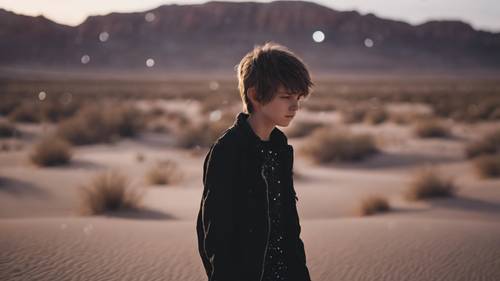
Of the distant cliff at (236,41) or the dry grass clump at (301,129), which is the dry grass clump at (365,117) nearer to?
the dry grass clump at (301,129)

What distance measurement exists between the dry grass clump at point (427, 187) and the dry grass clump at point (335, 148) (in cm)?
480

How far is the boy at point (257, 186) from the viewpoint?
101 inches

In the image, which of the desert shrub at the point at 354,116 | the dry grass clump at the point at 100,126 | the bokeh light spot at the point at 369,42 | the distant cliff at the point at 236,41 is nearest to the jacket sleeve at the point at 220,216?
the dry grass clump at the point at 100,126

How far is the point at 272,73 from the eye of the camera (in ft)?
8.89

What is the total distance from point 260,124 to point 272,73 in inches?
12.0

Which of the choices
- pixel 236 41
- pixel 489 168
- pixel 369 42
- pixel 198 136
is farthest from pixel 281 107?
pixel 369 42

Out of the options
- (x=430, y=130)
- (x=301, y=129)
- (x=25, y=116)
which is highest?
(x=25, y=116)

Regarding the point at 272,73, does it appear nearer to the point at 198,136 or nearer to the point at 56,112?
the point at 198,136

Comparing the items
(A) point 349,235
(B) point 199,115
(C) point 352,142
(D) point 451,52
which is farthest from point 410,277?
(D) point 451,52

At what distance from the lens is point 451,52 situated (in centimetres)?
12269

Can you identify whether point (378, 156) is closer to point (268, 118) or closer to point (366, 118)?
point (366, 118)

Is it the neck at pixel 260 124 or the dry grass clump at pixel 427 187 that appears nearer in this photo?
the neck at pixel 260 124

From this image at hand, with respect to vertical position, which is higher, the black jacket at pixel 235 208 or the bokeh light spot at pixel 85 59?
the bokeh light spot at pixel 85 59

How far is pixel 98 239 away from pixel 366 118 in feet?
64.3
